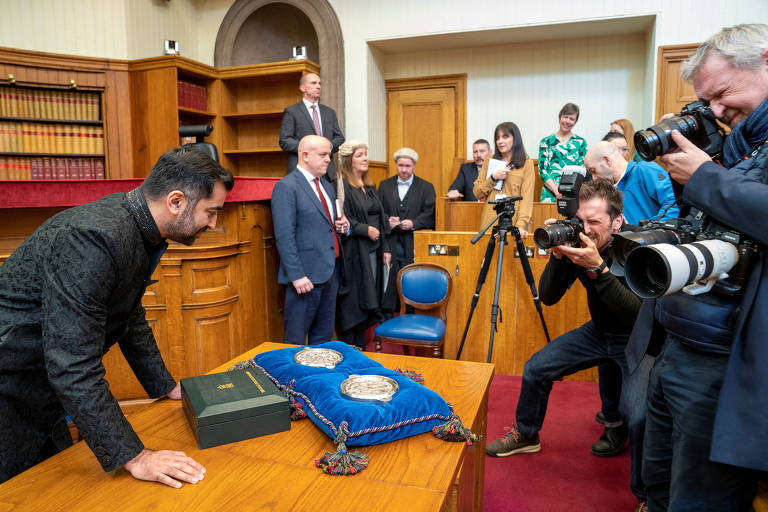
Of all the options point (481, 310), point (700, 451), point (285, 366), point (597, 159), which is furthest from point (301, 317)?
point (700, 451)

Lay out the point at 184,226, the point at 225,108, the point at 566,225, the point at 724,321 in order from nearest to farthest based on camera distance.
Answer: the point at 724,321
the point at 184,226
the point at 566,225
the point at 225,108

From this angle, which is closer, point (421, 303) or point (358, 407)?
point (358, 407)

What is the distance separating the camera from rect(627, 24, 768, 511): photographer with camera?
1067 mm

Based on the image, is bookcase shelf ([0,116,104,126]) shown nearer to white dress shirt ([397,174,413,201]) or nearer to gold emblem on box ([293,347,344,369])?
white dress shirt ([397,174,413,201])

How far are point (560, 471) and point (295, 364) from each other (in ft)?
4.27

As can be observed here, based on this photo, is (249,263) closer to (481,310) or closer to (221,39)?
(481,310)

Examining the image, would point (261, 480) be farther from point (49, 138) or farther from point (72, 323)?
point (49, 138)

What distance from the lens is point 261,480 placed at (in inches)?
41.8

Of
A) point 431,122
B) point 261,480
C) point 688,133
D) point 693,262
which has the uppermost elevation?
point 431,122

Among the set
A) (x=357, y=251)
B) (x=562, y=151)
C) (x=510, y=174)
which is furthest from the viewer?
(x=562, y=151)

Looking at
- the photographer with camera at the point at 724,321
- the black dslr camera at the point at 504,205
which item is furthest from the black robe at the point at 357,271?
the photographer with camera at the point at 724,321

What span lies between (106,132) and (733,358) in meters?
5.86

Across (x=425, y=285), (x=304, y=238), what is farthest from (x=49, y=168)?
(x=425, y=285)

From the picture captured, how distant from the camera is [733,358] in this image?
1.09 m
